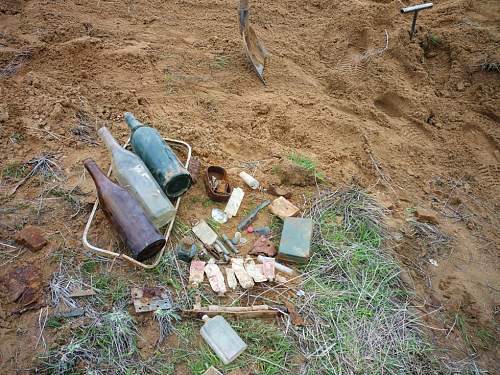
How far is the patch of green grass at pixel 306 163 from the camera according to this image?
3.05 metres

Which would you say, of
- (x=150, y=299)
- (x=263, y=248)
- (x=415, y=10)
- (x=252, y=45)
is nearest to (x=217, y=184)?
(x=263, y=248)

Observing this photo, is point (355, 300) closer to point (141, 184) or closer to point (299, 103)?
point (141, 184)

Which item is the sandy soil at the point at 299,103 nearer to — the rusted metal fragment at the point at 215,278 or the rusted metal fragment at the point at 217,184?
the rusted metal fragment at the point at 217,184

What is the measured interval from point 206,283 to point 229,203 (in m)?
0.61

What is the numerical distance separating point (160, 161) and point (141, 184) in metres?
0.20

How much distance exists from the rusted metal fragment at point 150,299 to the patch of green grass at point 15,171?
127cm

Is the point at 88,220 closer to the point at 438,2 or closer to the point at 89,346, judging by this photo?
the point at 89,346

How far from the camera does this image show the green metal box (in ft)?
8.25

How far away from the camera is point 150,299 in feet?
7.48

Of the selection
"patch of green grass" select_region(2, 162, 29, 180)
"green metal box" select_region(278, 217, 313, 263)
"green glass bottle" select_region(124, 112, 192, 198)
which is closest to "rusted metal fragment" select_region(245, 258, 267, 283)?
"green metal box" select_region(278, 217, 313, 263)

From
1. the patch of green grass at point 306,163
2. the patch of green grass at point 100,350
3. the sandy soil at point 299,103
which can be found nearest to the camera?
the patch of green grass at point 100,350

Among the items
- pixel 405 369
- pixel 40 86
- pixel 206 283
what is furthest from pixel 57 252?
pixel 405 369

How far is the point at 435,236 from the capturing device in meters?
2.88

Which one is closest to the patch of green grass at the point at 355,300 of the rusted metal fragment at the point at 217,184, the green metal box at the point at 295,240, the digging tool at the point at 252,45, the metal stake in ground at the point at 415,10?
the green metal box at the point at 295,240
